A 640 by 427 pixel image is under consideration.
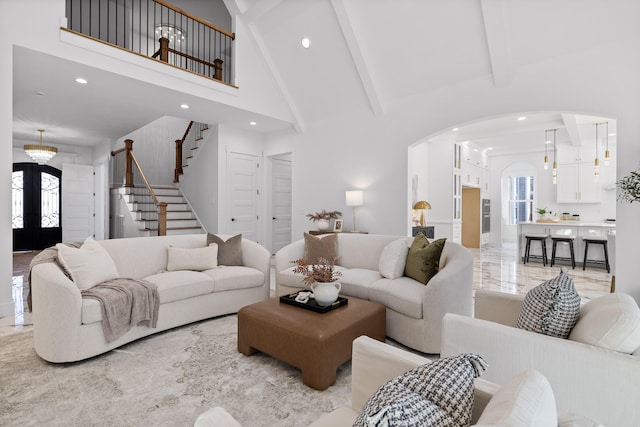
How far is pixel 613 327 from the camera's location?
129 centimetres

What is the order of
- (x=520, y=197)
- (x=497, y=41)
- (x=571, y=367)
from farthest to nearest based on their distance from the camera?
(x=520, y=197) < (x=497, y=41) < (x=571, y=367)

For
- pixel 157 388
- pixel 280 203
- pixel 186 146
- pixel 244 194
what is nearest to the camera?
pixel 157 388

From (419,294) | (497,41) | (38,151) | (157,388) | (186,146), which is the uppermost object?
(497,41)

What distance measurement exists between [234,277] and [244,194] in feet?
11.9

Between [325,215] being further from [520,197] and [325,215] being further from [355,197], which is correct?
[520,197]

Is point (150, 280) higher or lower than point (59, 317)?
higher

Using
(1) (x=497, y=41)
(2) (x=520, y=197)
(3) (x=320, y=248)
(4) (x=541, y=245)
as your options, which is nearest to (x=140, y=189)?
(3) (x=320, y=248)

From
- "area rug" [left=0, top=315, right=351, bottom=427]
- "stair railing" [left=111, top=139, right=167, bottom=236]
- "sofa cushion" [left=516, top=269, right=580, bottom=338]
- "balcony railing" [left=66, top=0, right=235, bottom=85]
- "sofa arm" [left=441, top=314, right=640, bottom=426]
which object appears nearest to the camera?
"sofa arm" [left=441, top=314, right=640, bottom=426]

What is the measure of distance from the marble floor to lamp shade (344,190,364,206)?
1806 millimetres

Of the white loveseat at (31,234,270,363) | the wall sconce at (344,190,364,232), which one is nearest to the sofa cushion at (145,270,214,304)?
the white loveseat at (31,234,270,363)

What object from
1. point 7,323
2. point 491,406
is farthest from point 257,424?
point 7,323

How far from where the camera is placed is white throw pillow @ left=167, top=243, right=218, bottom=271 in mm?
3527

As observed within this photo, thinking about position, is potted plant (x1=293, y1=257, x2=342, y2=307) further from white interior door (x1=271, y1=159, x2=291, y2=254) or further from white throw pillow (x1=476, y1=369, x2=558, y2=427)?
white interior door (x1=271, y1=159, x2=291, y2=254)

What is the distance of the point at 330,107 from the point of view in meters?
5.89
